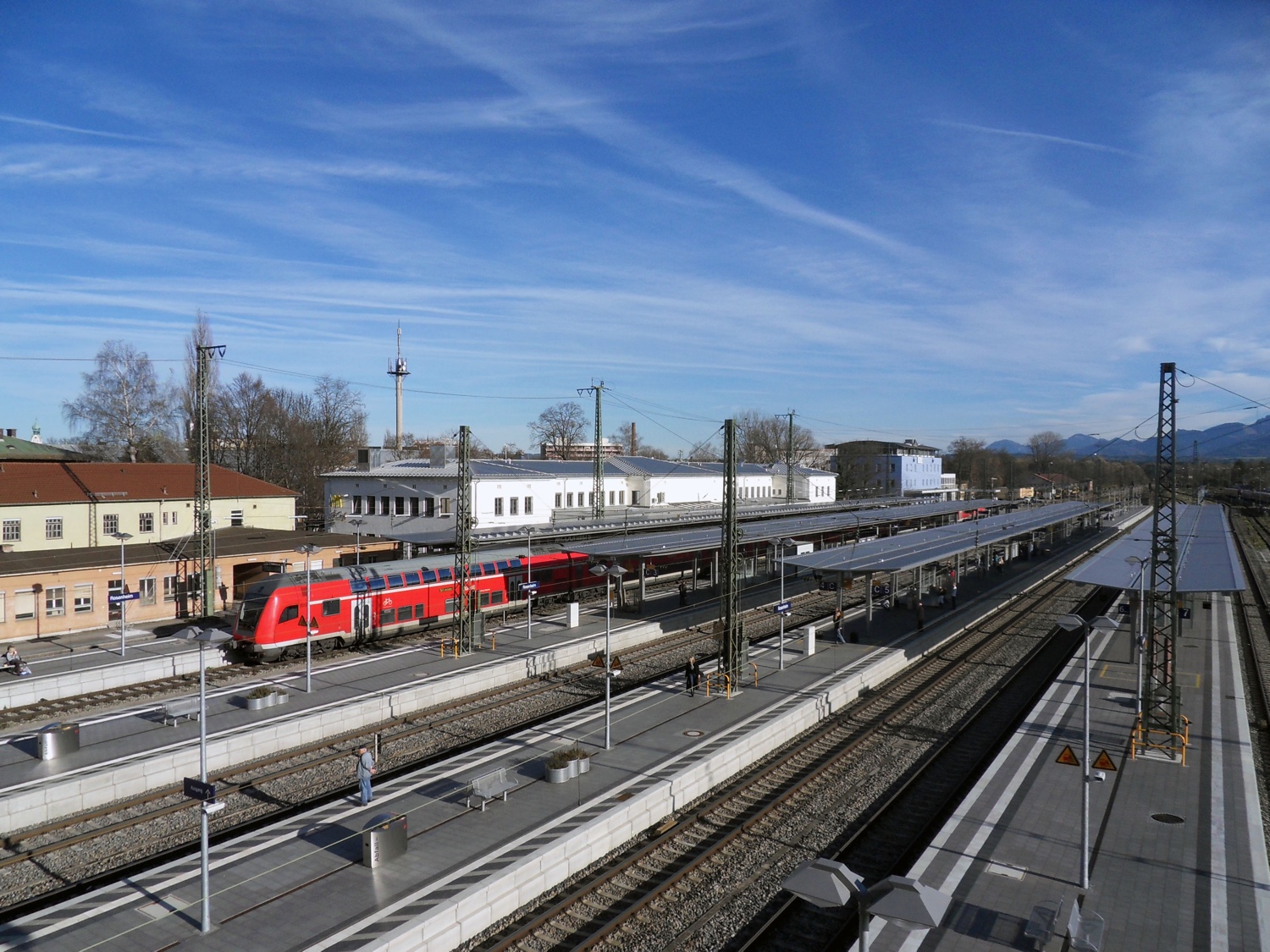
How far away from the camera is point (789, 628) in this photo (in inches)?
1330

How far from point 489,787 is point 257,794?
17.7ft

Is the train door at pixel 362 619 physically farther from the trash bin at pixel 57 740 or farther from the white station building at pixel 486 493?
the white station building at pixel 486 493

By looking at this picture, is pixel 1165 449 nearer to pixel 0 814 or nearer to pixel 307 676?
pixel 307 676

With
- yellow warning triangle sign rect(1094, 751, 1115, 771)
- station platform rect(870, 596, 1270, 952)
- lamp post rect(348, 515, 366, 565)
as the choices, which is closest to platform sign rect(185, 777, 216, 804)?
station platform rect(870, 596, 1270, 952)

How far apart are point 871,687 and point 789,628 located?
8749 mm

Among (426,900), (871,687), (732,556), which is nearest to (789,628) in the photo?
(871,687)

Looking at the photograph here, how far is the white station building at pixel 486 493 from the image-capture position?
158 ft

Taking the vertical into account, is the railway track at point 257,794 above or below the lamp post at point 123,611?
below

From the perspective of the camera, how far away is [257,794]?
16703 mm

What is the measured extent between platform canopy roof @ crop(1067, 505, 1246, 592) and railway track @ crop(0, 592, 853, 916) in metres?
15.6

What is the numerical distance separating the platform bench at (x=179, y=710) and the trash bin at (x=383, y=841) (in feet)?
31.9

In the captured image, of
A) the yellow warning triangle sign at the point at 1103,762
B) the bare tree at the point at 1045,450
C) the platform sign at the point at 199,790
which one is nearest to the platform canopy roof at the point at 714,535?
the yellow warning triangle sign at the point at 1103,762

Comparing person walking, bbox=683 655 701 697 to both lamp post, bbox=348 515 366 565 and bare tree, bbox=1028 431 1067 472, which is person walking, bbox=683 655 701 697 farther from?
bare tree, bbox=1028 431 1067 472

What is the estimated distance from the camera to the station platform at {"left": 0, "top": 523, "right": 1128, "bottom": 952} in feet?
36.0
